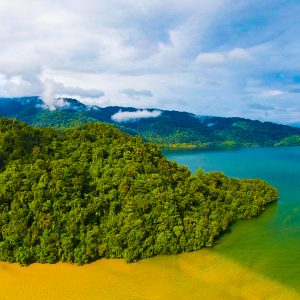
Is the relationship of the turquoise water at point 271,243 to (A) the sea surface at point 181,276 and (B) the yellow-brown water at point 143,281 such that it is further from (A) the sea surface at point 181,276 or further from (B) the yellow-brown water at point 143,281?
(B) the yellow-brown water at point 143,281

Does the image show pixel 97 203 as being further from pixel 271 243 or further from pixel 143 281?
pixel 271 243

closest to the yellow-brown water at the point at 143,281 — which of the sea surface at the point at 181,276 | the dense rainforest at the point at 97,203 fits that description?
the sea surface at the point at 181,276

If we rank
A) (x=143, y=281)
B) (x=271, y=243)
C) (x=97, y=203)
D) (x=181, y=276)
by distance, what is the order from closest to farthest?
(x=143, y=281) → (x=181, y=276) → (x=97, y=203) → (x=271, y=243)

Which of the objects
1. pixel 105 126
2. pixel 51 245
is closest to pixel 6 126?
pixel 105 126

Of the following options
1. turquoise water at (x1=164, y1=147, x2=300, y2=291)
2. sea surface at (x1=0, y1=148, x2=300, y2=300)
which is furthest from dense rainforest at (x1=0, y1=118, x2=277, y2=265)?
turquoise water at (x1=164, y1=147, x2=300, y2=291)

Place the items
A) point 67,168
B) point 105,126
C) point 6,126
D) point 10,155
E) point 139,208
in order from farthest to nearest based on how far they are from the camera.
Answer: point 105,126 → point 6,126 → point 10,155 → point 67,168 → point 139,208

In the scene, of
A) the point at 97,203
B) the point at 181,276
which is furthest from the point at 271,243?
the point at 97,203

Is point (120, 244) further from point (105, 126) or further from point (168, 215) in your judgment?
point (105, 126)
